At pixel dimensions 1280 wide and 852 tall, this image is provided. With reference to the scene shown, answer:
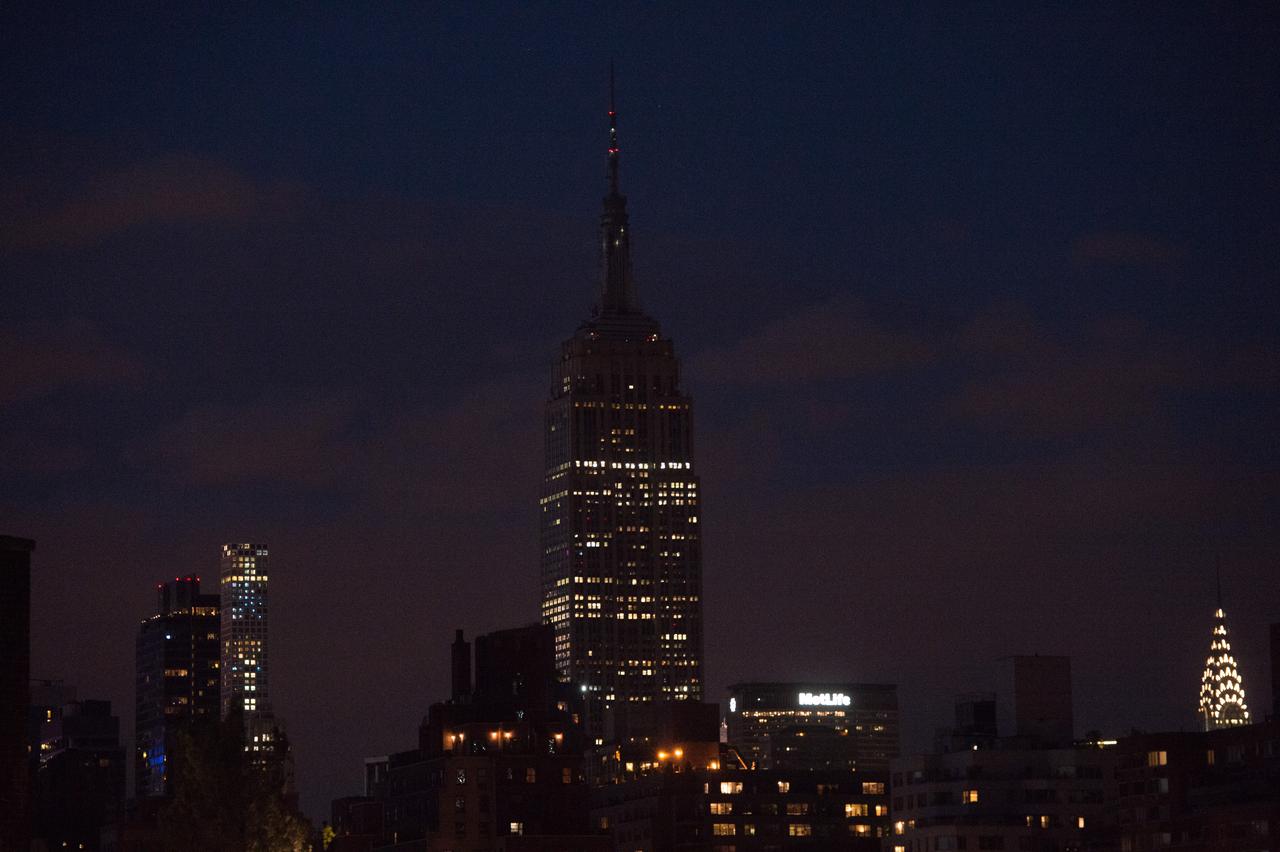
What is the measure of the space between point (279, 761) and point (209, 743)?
6638 mm

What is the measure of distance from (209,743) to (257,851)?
25.5ft

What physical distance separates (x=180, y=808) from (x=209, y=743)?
196 inches

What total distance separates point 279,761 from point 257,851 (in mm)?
7513

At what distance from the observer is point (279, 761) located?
19400 centimetres

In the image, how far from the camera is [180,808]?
190 metres

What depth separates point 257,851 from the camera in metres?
189

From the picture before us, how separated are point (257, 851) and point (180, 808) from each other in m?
6.04

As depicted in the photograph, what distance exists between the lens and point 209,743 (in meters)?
189

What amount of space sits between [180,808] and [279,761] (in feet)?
25.4
